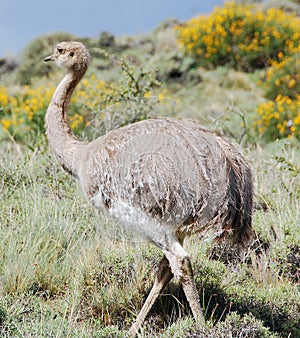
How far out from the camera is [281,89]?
12.4 meters

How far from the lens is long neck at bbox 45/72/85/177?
12.4 ft

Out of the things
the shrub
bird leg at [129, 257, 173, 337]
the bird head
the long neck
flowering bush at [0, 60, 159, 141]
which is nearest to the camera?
bird leg at [129, 257, 173, 337]

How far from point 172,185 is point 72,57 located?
5.15 ft

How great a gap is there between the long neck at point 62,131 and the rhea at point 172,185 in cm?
20

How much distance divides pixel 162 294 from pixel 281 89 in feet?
30.7

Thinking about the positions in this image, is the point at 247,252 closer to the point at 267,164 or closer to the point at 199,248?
the point at 199,248

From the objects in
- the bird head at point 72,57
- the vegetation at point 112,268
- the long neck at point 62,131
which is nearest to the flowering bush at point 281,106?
the vegetation at point 112,268

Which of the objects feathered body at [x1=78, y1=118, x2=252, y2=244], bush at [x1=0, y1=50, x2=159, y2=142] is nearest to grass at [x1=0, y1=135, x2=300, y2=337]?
feathered body at [x1=78, y1=118, x2=252, y2=244]

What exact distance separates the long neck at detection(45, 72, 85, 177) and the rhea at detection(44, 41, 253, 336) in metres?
0.20

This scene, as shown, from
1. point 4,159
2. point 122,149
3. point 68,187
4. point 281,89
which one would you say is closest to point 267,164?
point 68,187

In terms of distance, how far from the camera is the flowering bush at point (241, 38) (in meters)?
15.6

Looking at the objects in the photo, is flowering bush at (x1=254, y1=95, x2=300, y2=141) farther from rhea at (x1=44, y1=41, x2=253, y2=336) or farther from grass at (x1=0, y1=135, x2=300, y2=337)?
rhea at (x1=44, y1=41, x2=253, y2=336)

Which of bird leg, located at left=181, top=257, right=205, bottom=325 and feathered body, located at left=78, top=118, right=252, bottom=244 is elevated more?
feathered body, located at left=78, top=118, right=252, bottom=244

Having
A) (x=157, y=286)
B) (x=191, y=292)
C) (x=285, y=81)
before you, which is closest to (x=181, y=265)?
(x=191, y=292)
